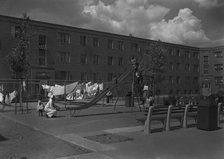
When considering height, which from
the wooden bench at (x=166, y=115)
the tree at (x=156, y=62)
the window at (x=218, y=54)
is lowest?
the wooden bench at (x=166, y=115)

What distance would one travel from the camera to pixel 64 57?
36875 millimetres

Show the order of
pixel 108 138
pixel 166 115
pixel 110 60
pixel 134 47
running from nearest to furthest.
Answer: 1. pixel 108 138
2. pixel 166 115
3. pixel 110 60
4. pixel 134 47

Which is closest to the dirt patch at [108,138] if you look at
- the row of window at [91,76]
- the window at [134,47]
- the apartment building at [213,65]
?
the apartment building at [213,65]

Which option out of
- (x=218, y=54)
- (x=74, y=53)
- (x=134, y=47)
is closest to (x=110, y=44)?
(x=134, y=47)

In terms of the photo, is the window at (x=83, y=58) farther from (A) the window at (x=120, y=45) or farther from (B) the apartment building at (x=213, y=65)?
(B) the apartment building at (x=213, y=65)

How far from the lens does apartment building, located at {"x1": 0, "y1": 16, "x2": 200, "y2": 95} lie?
30.1m

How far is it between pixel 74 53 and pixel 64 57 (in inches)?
62.8

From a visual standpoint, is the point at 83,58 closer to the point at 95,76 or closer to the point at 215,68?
Result: the point at 95,76

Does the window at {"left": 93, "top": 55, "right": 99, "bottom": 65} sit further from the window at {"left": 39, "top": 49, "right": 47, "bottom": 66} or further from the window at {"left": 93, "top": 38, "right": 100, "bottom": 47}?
the window at {"left": 39, "top": 49, "right": 47, "bottom": 66}

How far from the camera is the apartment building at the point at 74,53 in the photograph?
30.1 metres

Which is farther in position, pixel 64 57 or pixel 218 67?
pixel 64 57

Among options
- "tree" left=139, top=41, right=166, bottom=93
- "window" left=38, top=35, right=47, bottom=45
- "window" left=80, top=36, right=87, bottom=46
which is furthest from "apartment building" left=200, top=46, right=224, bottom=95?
"window" left=80, top=36, right=87, bottom=46

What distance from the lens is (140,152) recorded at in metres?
5.96

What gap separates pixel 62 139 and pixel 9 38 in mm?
24676
